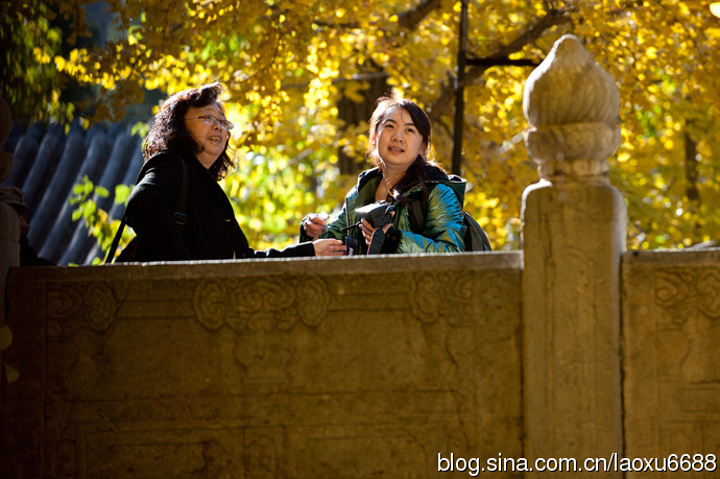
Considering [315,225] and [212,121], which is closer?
[212,121]

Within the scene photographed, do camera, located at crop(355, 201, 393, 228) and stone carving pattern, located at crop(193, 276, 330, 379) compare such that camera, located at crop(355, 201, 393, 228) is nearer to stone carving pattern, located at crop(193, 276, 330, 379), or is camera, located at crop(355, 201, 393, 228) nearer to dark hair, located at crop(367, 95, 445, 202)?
dark hair, located at crop(367, 95, 445, 202)

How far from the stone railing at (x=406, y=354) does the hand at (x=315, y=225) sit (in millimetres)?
1007

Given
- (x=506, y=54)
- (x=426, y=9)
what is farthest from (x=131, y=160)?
(x=506, y=54)

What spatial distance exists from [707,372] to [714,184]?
382 inches

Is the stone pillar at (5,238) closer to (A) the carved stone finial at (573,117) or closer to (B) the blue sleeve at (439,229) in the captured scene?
(B) the blue sleeve at (439,229)

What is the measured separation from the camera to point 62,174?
9.45 metres

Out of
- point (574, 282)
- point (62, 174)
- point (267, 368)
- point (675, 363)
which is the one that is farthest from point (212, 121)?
point (62, 174)

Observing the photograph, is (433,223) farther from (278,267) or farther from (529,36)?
(529,36)

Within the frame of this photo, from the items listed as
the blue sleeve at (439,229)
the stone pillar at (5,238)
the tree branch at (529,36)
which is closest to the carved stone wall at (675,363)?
the blue sleeve at (439,229)

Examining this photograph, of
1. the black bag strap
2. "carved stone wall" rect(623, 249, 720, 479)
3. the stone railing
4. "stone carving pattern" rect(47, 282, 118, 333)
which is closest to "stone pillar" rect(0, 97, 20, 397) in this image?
the stone railing

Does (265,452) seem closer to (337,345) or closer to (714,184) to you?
(337,345)

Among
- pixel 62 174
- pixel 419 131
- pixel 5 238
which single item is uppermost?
pixel 62 174

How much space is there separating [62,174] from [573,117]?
6937 millimetres

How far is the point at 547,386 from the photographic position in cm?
364
